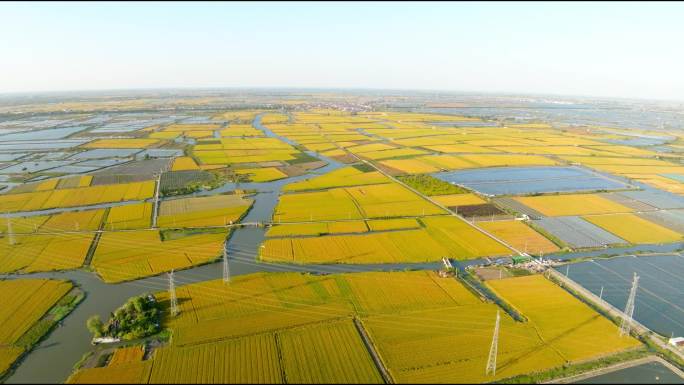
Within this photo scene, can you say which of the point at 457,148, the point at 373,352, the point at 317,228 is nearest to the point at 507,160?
the point at 457,148

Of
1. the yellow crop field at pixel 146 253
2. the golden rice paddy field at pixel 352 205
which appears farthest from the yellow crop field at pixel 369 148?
the yellow crop field at pixel 146 253

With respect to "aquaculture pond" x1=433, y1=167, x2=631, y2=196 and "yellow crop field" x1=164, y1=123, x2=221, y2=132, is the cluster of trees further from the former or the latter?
"yellow crop field" x1=164, y1=123, x2=221, y2=132

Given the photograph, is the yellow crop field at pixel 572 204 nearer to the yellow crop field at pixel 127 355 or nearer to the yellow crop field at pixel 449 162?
the yellow crop field at pixel 449 162

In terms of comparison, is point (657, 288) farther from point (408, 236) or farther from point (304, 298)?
point (304, 298)

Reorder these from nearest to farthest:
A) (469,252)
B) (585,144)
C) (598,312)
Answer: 1. (598,312)
2. (469,252)
3. (585,144)

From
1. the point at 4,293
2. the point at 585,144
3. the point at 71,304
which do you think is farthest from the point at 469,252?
the point at 585,144

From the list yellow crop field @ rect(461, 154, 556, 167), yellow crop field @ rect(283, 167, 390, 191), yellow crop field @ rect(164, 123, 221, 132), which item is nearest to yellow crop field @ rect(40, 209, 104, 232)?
yellow crop field @ rect(283, 167, 390, 191)
